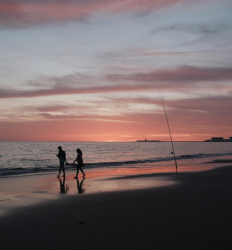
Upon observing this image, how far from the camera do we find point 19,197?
10.3 meters

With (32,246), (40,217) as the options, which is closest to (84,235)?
(32,246)

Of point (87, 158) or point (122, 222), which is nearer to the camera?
point (122, 222)

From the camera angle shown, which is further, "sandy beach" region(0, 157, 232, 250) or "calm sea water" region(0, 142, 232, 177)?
"calm sea water" region(0, 142, 232, 177)

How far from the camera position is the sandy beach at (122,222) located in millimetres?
5195

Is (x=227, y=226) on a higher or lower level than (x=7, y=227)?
lower

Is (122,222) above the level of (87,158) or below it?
below

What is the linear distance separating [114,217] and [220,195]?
471 cm

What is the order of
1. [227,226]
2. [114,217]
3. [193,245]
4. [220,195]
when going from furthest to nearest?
[220,195] → [114,217] → [227,226] → [193,245]

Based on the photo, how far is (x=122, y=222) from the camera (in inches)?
255

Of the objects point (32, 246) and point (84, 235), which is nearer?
point (32, 246)

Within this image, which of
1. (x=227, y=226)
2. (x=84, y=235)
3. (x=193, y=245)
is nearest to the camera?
(x=193, y=245)

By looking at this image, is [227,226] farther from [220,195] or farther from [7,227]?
[7,227]

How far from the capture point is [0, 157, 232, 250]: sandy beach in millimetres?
5195

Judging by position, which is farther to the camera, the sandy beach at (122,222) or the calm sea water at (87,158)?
the calm sea water at (87,158)
